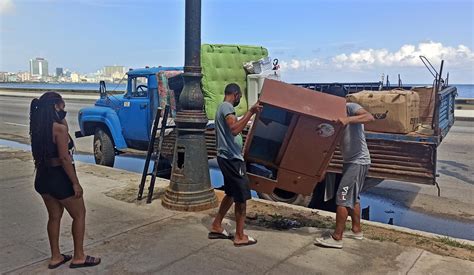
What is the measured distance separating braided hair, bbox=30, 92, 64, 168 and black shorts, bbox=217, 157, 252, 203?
163cm

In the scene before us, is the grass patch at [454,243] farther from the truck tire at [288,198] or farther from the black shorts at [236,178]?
the black shorts at [236,178]

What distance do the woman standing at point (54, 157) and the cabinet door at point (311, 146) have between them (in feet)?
7.15

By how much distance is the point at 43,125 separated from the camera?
3596 millimetres

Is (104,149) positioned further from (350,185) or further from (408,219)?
(350,185)

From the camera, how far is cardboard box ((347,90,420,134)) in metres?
5.52

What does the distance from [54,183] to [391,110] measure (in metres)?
4.01

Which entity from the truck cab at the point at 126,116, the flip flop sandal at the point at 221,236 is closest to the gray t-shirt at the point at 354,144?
the flip flop sandal at the point at 221,236

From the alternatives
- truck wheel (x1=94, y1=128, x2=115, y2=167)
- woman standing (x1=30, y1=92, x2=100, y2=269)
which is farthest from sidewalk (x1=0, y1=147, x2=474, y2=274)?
truck wheel (x1=94, y1=128, x2=115, y2=167)

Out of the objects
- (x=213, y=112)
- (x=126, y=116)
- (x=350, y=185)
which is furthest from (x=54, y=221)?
(x=126, y=116)

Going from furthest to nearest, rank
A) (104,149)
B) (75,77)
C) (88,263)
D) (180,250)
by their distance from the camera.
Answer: (75,77)
(104,149)
(180,250)
(88,263)

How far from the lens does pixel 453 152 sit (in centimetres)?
1117

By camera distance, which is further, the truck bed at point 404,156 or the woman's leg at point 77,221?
the truck bed at point 404,156

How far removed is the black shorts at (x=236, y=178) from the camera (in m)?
4.48

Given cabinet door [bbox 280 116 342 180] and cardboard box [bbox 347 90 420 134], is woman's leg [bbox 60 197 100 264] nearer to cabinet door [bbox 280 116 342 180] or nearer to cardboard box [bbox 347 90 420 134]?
cabinet door [bbox 280 116 342 180]
